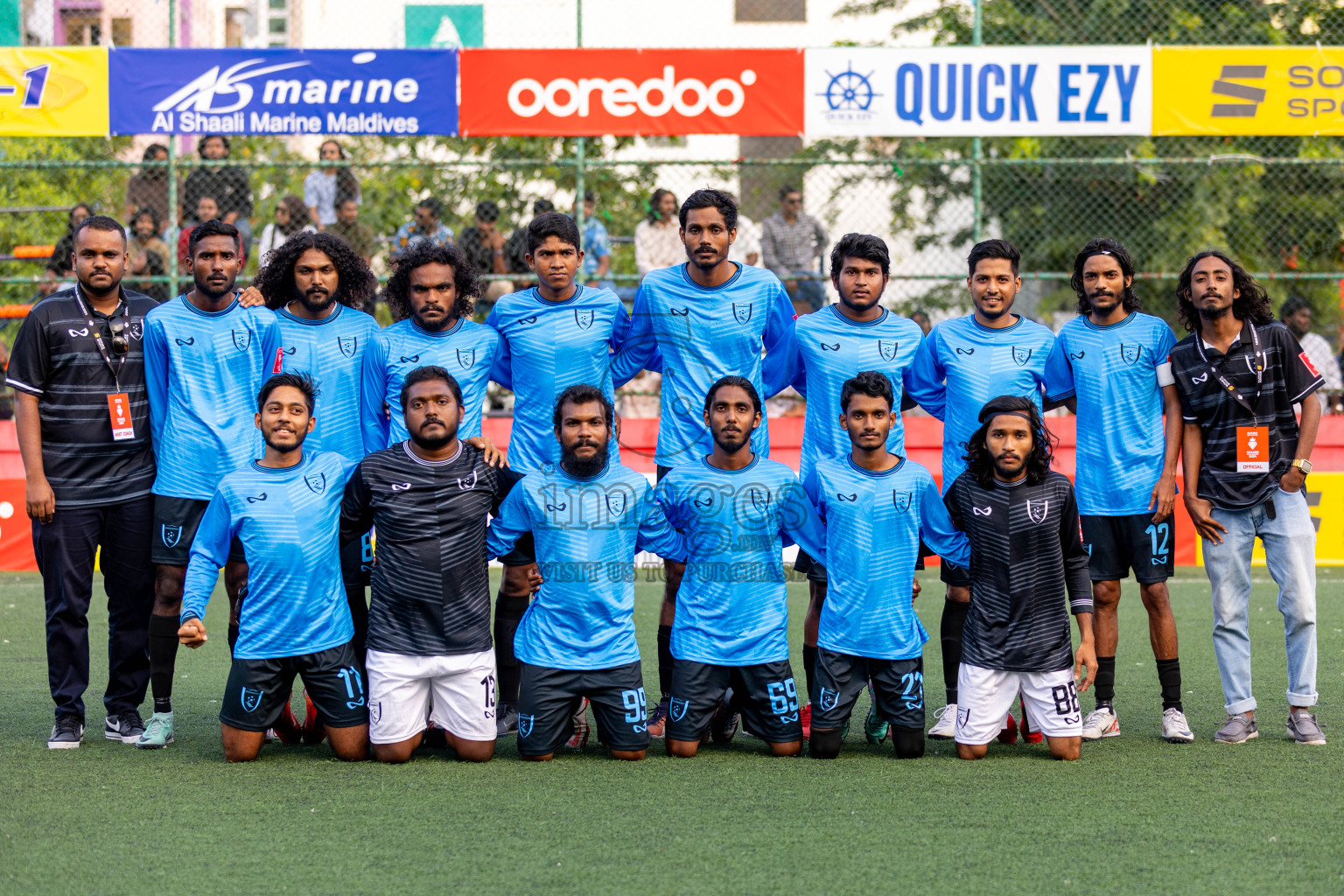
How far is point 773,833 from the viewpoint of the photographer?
460 cm

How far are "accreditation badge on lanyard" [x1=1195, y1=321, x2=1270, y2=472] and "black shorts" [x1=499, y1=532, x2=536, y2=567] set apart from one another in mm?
2867

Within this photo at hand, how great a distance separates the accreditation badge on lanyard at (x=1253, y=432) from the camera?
589 cm

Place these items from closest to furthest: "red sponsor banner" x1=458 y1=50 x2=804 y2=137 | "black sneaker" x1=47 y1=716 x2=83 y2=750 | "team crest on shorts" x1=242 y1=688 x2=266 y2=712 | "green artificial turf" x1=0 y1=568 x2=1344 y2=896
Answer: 1. "green artificial turf" x1=0 y1=568 x2=1344 y2=896
2. "team crest on shorts" x1=242 y1=688 x2=266 y2=712
3. "black sneaker" x1=47 y1=716 x2=83 y2=750
4. "red sponsor banner" x1=458 y1=50 x2=804 y2=137

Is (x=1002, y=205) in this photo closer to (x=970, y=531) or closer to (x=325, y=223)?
(x=325, y=223)

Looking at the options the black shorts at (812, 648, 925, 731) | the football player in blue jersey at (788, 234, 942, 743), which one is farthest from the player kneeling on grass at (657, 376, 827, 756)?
the football player in blue jersey at (788, 234, 942, 743)

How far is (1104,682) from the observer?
6215 mm

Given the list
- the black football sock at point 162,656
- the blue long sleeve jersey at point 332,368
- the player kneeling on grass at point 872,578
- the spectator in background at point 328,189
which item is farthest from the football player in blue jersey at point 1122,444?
the spectator in background at point 328,189

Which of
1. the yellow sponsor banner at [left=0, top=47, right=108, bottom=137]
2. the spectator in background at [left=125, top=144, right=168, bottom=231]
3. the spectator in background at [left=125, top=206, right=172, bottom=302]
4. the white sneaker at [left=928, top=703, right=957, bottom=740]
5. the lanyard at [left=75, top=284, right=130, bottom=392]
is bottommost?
the white sneaker at [left=928, top=703, right=957, bottom=740]

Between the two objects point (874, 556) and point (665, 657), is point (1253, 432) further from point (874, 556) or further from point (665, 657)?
point (665, 657)

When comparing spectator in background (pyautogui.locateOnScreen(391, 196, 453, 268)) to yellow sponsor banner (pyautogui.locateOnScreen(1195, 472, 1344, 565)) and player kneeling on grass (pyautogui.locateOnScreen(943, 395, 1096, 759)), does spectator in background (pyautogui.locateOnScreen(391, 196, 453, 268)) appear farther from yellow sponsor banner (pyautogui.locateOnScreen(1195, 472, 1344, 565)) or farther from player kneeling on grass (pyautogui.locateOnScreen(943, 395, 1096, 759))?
player kneeling on grass (pyautogui.locateOnScreen(943, 395, 1096, 759))

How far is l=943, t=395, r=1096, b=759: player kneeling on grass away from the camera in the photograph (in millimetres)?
5699

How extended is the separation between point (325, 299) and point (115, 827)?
2.43 meters

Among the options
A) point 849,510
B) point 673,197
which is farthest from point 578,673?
point 673,197

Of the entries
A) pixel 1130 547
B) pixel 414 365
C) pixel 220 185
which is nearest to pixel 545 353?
pixel 414 365
